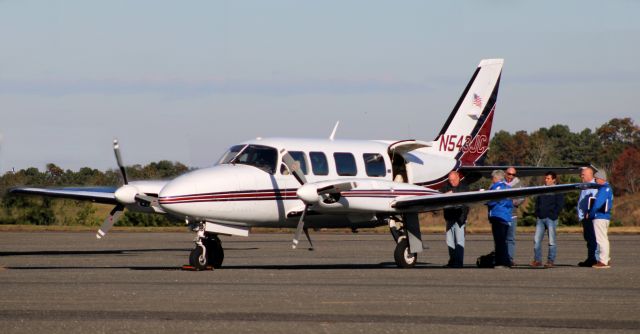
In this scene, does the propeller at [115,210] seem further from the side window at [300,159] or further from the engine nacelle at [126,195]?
the side window at [300,159]

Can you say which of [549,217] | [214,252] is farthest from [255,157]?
[549,217]

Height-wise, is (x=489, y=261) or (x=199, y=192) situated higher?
(x=199, y=192)

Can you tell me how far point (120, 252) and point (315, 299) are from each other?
1634cm

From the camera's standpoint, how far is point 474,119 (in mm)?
28547

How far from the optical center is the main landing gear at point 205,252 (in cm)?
2197

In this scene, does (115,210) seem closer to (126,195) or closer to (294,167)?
(126,195)

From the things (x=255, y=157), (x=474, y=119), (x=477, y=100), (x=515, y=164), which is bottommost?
(x=515, y=164)

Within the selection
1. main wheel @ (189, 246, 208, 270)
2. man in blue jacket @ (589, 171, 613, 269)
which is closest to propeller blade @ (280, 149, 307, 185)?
main wheel @ (189, 246, 208, 270)

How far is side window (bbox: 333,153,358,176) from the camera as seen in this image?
23922 millimetres

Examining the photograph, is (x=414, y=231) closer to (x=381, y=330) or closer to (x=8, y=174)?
Answer: (x=381, y=330)

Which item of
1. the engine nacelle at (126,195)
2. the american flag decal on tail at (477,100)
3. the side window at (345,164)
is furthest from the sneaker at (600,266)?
the engine nacelle at (126,195)

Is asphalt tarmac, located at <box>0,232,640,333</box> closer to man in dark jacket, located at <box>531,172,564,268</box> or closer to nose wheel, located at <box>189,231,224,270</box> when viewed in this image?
nose wheel, located at <box>189,231,224,270</box>

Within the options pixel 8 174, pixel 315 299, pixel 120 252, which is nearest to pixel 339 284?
pixel 315 299

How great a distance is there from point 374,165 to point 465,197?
2779 mm
